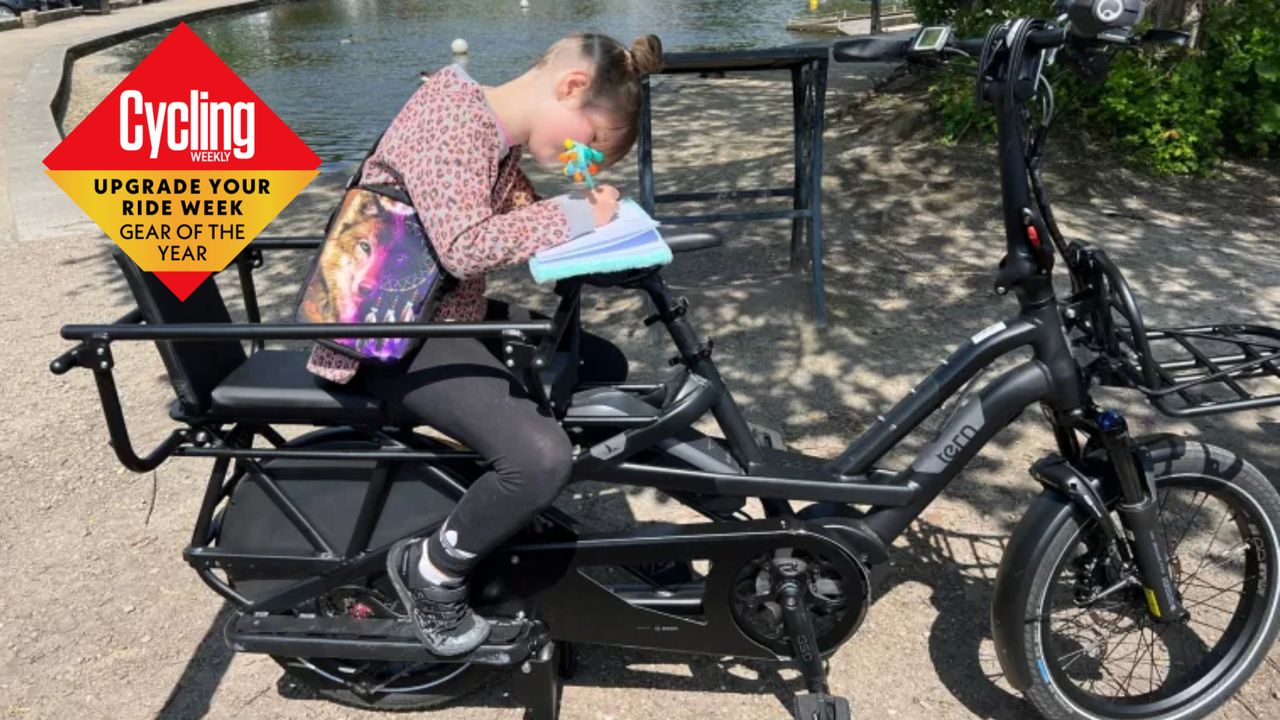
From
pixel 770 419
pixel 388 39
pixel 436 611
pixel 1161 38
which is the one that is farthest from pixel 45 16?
pixel 1161 38

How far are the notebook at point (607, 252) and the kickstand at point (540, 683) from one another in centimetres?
97

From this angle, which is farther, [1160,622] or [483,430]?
[1160,622]

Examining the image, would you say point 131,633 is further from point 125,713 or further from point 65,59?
point 65,59

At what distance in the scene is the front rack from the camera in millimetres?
1999

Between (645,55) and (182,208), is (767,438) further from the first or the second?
(182,208)

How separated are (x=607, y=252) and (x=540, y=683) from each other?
3.64 ft

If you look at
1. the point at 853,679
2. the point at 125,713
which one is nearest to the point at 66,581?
the point at 125,713

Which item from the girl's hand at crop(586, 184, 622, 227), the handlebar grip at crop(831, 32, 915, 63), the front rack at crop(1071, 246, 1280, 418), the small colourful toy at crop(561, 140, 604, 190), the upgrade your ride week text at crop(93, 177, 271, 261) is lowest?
the front rack at crop(1071, 246, 1280, 418)

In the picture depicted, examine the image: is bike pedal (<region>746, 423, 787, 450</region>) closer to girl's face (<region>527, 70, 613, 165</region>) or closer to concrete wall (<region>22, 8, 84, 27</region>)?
girl's face (<region>527, 70, 613, 165</region>)

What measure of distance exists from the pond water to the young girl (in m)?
6.99

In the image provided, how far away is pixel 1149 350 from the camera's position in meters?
2.03

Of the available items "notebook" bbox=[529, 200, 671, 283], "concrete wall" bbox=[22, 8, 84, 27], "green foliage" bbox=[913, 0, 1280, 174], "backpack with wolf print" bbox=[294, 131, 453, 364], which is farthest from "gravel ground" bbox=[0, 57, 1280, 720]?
"concrete wall" bbox=[22, 8, 84, 27]

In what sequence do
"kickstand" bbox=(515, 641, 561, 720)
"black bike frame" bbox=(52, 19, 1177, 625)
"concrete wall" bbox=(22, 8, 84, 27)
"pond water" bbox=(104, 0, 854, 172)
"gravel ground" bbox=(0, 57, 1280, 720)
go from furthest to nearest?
"concrete wall" bbox=(22, 8, 84, 27) → "pond water" bbox=(104, 0, 854, 172) → "gravel ground" bbox=(0, 57, 1280, 720) → "kickstand" bbox=(515, 641, 561, 720) → "black bike frame" bbox=(52, 19, 1177, 625)

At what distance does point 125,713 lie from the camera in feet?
8.88
